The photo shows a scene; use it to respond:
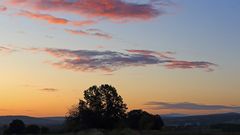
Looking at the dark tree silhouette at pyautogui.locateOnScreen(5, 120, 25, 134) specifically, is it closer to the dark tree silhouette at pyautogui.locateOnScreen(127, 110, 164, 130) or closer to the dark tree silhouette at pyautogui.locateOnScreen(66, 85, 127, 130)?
the dark tree silhouette at pyautogui.locateOnScreen(66, 85, 127, 130)

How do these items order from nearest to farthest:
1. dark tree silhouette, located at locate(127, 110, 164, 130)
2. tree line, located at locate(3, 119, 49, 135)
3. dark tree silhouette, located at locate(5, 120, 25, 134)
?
dark tree silhouette, located at locate(127, 110, 164, 130) → dark tree silhouette, located at locate(5, 120, 25, 134) → tree line, located at locate(3, 119, 49, 135)

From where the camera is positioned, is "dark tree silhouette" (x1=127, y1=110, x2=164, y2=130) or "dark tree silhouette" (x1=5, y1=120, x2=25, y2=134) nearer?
"dark tree silhouette" (x1=127, y1=110, x2=164, y2=130)

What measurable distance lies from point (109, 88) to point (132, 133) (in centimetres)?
5538

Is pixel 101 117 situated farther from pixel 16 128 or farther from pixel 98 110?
pixel 16 128

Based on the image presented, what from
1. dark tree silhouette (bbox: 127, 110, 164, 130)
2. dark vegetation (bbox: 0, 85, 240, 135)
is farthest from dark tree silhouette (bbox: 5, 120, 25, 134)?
dark tree silhouette (bbox: 127, 110, 164, 130)

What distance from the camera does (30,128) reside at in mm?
135500

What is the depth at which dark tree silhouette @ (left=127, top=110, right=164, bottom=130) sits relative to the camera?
12731 cm

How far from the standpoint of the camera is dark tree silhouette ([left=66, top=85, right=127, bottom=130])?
132750 millimetres

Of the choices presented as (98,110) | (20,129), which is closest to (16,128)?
(20,129)

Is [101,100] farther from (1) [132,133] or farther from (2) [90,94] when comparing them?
(1) [132,133]

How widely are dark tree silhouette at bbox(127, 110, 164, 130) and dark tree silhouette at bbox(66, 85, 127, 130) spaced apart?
10.4 ft

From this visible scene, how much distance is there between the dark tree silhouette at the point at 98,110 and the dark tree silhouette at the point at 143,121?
3178 millimetres

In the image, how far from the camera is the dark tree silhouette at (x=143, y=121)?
127m

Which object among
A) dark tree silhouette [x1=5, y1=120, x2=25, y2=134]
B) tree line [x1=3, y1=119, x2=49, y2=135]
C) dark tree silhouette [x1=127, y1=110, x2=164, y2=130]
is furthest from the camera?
tree line [x1=3, y1=119, x2=49, y2=135]
